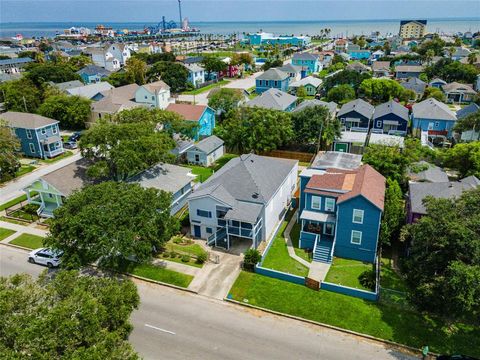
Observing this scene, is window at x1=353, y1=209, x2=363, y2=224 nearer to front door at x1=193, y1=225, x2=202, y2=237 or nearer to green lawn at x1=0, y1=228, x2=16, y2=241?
front door at x1=193, y1=225, x2=202, y2=237

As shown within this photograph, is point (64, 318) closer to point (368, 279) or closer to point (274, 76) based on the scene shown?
point (368, 279)

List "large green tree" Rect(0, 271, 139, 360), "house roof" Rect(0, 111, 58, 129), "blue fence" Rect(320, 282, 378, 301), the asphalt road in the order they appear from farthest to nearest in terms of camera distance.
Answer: "house roof" Rect(0, 111, 58, 129)
"blue fence" Rect(320, 282, 378, 301)
the asphalt road
"large green tree" Rect(0, 271, 139, 360)

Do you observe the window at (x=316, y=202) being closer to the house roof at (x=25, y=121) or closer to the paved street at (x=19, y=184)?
the paved street at (x=19, y=184)

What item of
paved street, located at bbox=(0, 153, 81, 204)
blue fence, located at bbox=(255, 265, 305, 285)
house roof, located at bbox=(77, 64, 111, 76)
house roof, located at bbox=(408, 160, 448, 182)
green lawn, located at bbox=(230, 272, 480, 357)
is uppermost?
house roof, located at bbox=(77, 64, 111, 76)

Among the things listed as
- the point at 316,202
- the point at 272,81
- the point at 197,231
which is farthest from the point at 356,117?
the point at 197,231

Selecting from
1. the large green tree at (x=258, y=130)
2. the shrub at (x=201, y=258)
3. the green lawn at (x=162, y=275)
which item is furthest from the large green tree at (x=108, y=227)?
the large green tree at (x=258, y=130)

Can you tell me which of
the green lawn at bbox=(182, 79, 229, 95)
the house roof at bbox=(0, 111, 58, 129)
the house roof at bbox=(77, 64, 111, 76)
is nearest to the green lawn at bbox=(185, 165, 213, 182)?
A: the house roof at bbox=(0, 111, 58, 129)
